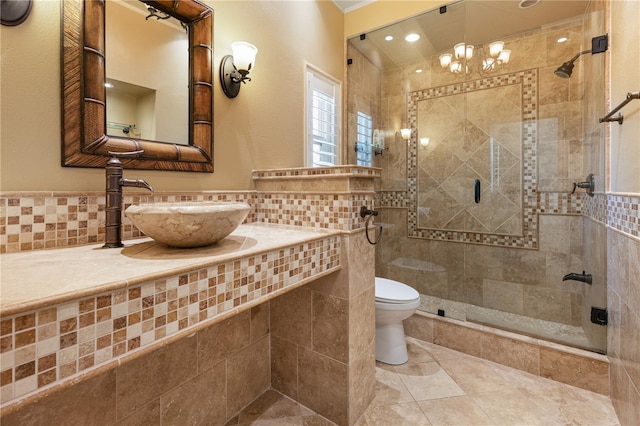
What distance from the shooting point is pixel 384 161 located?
2.88 meters

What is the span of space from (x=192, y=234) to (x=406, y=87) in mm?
2616

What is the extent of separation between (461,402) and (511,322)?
0.94 m

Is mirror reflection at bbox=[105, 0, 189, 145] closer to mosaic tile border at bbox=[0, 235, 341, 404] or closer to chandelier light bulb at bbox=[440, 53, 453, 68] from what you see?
mosaic tile border at bbox=[0, 235, 341, 404]

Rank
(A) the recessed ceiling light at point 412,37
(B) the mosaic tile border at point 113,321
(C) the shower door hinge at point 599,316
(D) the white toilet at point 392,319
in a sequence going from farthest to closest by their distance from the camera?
(A) the recessed ceiling light at point 412,37 → (D) the white toilet at point 392,319 → (C) the shower door hinge at point 599,316 → (B) the mosaic tile border at point 113,321

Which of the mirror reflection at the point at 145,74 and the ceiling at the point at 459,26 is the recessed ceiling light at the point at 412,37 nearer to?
the ceiling at the point at 459,26

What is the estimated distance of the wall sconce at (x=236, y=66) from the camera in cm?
151

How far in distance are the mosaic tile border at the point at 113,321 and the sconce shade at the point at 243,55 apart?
1090 mm

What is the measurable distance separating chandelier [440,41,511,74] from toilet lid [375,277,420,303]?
2.00 meters

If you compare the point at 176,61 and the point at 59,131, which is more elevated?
the point at 176,61

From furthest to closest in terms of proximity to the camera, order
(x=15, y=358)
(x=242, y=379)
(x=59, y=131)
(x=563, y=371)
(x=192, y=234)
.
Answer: (x=563, y=371), (x=242, y=379), (x=59, y=131), (x=192, y=234), (x=15, y=358)

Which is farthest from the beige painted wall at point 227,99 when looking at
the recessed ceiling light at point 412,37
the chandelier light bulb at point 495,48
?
the chandelier light bulb at point 495,48

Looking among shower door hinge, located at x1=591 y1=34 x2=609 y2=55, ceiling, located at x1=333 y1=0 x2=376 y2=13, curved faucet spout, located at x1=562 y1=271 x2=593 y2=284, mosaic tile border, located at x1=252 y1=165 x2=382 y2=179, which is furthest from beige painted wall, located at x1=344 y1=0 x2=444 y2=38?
curved faucet spout, located at x1=562 y1=271 x2=593 y2=284

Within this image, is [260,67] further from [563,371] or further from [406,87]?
[563,371]

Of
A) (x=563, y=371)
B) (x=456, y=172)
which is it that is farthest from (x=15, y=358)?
(x=456, y=172)
